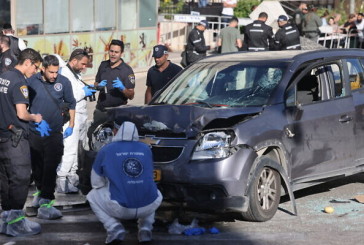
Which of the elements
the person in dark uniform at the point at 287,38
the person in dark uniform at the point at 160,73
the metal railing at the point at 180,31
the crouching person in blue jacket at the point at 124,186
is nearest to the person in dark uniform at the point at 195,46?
the person in dark uniform at the point at 287,38

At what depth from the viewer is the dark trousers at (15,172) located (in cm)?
828

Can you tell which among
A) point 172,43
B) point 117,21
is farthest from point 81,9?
point 172,43

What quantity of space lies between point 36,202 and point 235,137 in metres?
2.31

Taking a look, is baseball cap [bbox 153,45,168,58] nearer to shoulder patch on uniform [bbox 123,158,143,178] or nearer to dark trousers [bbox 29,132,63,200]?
dark trousers [bbox 29,132,63,200]

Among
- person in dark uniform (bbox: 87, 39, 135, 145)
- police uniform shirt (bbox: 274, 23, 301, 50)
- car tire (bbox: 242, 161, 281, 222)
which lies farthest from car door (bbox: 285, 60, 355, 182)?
police uniform shirt (bbox: 274, 23, 301, 50)

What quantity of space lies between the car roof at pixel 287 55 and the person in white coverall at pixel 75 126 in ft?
4.87

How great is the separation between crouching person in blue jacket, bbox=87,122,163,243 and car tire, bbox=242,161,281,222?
3.33ft

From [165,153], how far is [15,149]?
1.41 metres

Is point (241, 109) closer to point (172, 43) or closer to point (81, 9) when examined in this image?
point (81, 9)

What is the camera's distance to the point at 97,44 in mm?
21109

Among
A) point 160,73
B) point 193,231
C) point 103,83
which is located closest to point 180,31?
point 160,73

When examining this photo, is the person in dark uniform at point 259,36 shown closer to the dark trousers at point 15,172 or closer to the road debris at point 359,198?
the road debris at point 359,198

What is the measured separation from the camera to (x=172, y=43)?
30344 mm

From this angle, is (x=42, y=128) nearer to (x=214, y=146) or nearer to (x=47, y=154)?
(x=47, y=154)
